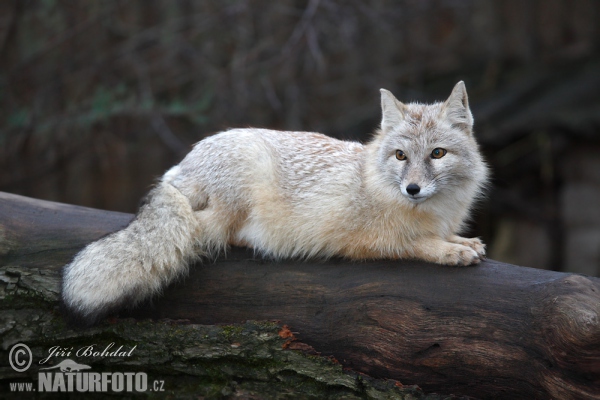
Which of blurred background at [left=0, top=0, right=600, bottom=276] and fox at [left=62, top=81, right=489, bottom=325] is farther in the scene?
blurred background at [left=0, top=0, right=600, bottom=276]

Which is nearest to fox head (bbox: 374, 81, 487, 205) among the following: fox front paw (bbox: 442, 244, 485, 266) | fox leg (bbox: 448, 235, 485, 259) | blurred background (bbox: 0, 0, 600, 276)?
fox leg (bbox: 448, 235, 485, 259)

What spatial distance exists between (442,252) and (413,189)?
21.5 inches

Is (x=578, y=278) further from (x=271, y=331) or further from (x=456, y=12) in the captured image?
(x=456, y=12)

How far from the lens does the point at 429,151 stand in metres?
4.59

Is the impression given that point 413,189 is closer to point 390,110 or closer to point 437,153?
point 437,153

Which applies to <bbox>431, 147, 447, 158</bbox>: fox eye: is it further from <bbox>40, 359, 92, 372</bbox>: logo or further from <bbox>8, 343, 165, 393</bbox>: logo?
<bbox>40, 359, 92, 372</bbox>: logo

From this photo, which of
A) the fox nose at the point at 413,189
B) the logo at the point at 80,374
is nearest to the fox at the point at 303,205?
the fox nose at the point at 413,189

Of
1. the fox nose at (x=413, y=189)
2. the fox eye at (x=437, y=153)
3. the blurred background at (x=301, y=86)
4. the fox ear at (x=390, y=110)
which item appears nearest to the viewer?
the fox nose at (x=413, y=189)

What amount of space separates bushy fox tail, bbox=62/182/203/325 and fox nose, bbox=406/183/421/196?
5.64 ft

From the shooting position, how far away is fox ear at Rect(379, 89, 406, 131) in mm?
4926

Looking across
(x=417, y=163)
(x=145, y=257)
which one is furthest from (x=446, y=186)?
(x=145, y=257)

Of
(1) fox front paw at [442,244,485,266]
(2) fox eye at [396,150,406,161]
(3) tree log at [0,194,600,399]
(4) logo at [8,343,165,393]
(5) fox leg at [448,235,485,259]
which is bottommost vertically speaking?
(4) logo at [8,343,165,393]

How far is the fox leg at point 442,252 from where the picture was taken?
173 inches

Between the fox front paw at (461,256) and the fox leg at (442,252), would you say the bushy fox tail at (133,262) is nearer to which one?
the fox leg at (442,252)
